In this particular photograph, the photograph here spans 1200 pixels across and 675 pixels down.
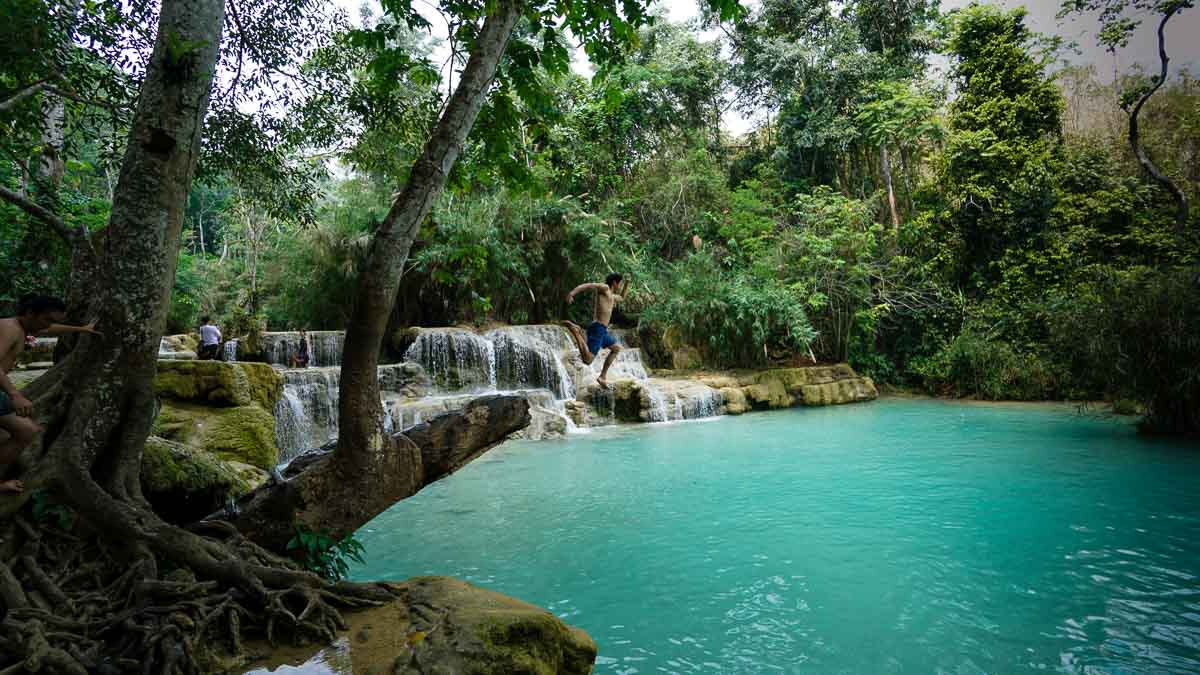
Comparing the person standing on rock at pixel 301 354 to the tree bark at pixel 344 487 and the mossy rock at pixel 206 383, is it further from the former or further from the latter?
the tree bark at pixel 344 487

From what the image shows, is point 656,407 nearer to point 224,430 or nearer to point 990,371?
point 990,371

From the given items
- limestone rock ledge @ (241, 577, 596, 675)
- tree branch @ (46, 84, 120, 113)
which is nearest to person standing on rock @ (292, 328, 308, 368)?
tree branch @ (46, 84, 120, 113)

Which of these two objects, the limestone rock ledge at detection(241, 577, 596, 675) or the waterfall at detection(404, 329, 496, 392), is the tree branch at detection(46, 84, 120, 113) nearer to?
the limestone rock ledge at detection(241, 577, 596, 675)

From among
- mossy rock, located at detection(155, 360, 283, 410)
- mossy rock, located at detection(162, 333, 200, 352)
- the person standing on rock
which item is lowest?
mossy rock, located at detection(155, 360, 283, 410)

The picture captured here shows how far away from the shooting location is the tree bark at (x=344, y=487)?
3.19 m

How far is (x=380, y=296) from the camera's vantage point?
10.4ft

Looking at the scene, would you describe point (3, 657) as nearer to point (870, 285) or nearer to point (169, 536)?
point (169, 536)

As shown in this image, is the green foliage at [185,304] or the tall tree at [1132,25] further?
the green foliage at [185,304]

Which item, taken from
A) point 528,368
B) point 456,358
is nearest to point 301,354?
point 456,358

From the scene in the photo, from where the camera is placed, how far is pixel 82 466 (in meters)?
2.73

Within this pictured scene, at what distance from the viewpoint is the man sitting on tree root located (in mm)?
2758

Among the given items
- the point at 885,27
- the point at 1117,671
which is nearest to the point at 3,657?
the point at 1117,671

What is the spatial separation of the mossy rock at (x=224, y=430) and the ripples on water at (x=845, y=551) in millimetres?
1420

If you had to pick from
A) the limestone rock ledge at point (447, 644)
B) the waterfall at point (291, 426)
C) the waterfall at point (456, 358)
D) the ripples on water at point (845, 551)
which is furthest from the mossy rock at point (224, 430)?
the waterfall at point (456, 358)
